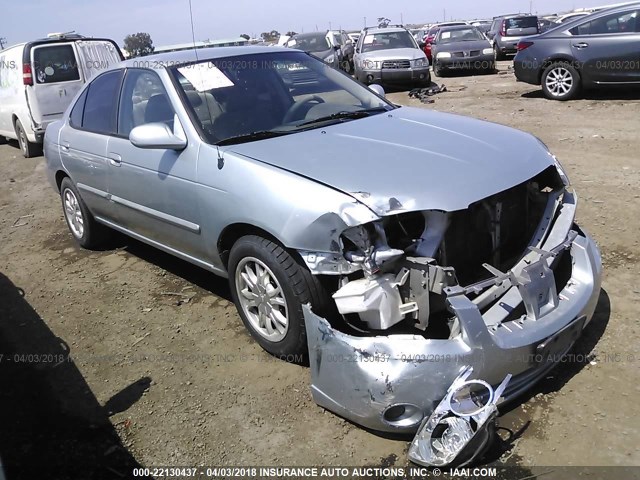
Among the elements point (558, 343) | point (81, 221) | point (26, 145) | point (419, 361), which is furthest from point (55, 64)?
point (558, 343)

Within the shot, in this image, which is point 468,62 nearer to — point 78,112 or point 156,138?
point 78,112

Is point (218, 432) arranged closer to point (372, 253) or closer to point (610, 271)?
point (372, 253)

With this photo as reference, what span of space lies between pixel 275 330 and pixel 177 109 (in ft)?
5.07

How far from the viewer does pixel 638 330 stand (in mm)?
3371

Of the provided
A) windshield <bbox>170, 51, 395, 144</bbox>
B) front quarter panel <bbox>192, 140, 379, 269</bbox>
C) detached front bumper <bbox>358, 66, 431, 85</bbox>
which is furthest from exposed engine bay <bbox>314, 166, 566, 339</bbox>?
detached front bumper <bbox>358, 66, 431, 85</bbox>

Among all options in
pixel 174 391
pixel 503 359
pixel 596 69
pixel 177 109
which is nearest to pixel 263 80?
pixel 177 109

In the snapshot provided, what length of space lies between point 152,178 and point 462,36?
1462 cm

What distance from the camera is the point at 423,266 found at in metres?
2.66

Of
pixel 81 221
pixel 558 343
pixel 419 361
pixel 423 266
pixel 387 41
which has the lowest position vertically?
pixel 81 221

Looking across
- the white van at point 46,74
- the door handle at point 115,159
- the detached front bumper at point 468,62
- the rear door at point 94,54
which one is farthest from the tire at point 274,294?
the detached front bumper at point 468,62

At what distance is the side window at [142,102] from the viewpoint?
3889 mm

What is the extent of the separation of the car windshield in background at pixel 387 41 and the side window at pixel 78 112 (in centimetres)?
1072

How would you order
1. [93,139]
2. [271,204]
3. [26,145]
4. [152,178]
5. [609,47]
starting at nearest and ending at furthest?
1. [271,204]
2. [152,178]
3. [93,139]
4. [609,47]
5. [26,145]

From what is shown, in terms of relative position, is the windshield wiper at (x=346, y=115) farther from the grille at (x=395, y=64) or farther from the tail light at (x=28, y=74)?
the grille at (x=395, y=64)
